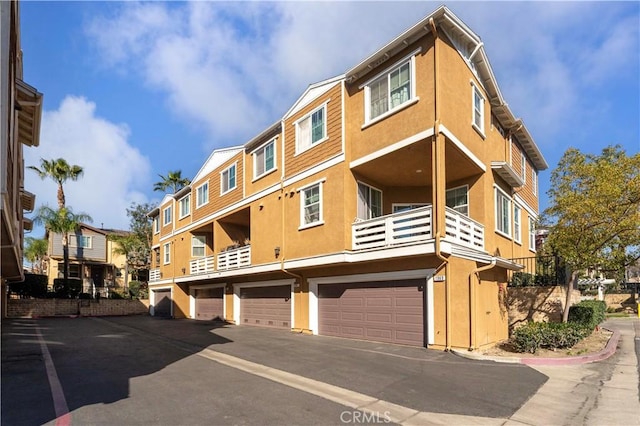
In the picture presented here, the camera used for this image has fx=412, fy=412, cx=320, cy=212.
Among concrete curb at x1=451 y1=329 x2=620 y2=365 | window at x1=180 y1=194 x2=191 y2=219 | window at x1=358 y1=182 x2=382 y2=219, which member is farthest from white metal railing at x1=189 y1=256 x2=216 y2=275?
concrete curb at x1=451 y1=329 x2=620 y2=365

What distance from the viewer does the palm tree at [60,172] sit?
35.4m

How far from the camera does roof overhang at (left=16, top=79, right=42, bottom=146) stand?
954 cm

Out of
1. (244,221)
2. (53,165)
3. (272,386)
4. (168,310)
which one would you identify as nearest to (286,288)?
(244,221)

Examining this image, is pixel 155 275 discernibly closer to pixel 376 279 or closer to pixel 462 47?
pixel 376 279

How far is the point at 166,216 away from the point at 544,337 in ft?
96.9

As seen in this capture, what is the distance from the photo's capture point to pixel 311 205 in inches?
645

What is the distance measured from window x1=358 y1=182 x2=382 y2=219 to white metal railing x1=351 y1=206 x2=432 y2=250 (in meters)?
1.07

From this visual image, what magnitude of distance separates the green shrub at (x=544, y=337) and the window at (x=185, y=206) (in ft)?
75.4

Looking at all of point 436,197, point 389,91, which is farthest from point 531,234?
point 389,91

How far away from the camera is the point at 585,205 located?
13086 mm

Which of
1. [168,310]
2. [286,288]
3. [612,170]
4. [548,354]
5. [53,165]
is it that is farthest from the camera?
[53,165]

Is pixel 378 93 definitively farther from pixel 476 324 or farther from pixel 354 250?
pixel 476 324

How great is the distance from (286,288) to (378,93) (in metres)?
9.40

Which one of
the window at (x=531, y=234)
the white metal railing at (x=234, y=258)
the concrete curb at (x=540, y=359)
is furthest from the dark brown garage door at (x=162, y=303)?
the concrete curb at (x=540, y=359)
